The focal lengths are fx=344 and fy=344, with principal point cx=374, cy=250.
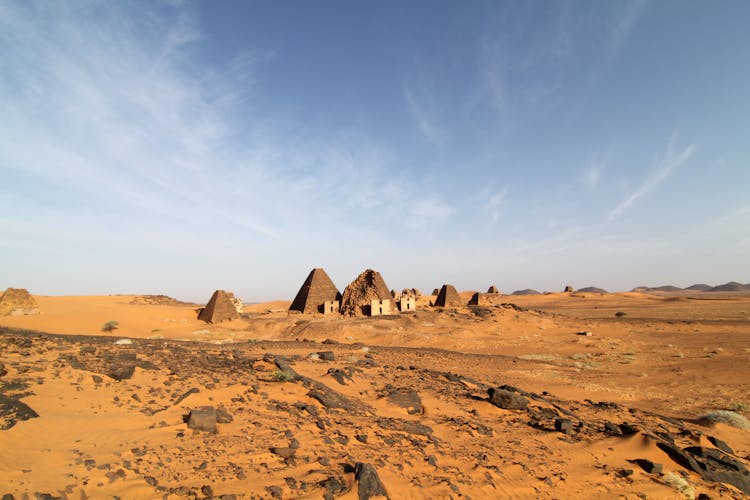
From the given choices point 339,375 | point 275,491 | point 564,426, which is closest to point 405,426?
point 339,375

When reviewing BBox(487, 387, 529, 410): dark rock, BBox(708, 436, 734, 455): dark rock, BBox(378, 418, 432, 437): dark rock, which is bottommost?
BBox(708, 436, 734, 455): dark rock

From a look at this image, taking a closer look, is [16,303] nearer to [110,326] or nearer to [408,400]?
[110,326]

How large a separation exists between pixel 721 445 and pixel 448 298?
27.2m

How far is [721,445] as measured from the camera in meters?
6.20

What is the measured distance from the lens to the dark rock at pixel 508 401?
733 centimetres

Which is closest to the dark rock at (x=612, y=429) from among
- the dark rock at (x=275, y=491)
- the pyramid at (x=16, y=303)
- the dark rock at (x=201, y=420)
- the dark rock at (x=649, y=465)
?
the dark rock at (x=649, y=465)

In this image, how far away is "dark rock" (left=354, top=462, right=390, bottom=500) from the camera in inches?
142

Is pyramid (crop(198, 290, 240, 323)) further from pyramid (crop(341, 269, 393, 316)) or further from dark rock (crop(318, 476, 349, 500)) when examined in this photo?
dark rock (crop(318, 476, 349, 500))

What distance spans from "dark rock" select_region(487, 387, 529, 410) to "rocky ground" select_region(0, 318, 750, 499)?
3 cm

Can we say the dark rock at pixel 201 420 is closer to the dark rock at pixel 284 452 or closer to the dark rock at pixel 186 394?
the dark rock at pixel 186 394

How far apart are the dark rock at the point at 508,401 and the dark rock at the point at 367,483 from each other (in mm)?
4428

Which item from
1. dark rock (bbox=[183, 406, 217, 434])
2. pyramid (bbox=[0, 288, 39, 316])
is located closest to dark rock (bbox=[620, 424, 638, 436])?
dark rock (bbox=[183, 406, 217, 434])

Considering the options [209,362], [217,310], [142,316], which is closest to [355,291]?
[217,310]

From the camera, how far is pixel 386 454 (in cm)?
468
